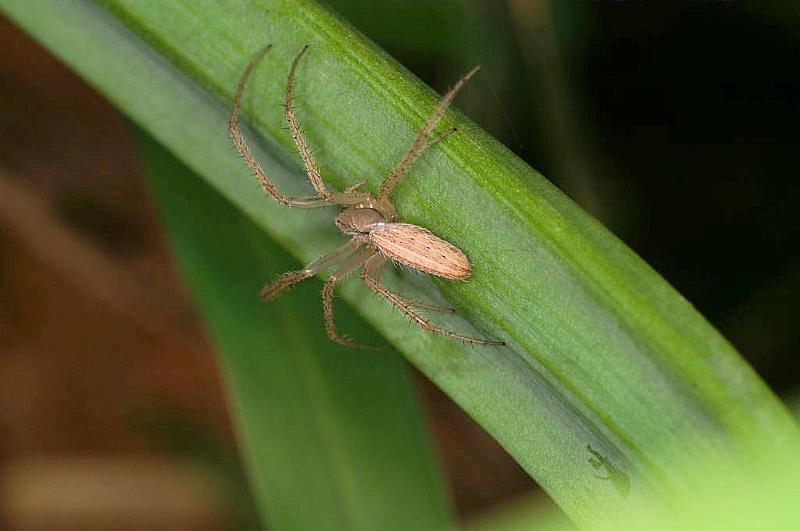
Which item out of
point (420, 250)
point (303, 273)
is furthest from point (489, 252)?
point (303, 273)

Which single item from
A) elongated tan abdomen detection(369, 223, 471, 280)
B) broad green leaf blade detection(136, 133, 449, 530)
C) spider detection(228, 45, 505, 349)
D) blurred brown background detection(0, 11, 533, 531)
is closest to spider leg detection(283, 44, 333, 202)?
spider detection(228, 45, 505, 349)

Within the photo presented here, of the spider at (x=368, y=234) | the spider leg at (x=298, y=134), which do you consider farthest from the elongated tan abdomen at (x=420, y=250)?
the spider leg at (x=298, y=134)

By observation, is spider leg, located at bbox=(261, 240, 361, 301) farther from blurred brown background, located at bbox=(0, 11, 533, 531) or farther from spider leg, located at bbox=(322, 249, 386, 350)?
blurred brown background, located at bbox=(0, 11, 533, 531)

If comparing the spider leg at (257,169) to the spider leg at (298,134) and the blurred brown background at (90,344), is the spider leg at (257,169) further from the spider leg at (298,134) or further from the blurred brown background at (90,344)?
the blurred brown background at (90,344)

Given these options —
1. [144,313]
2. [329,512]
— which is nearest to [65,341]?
[144,313]

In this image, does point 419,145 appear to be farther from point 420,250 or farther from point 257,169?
point 257,169

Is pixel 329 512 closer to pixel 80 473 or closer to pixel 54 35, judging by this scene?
pixel 54 35
